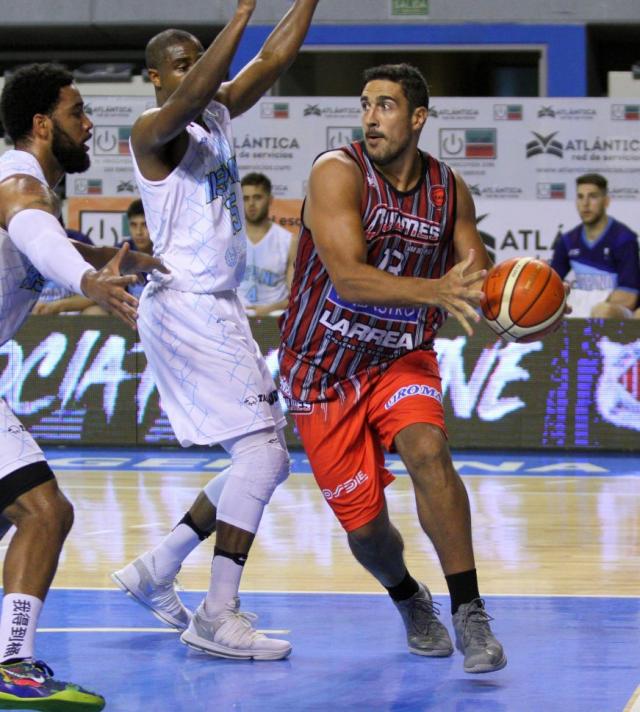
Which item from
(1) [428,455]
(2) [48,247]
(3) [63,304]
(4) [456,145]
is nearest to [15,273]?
(2) [48,247]

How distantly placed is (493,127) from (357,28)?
9.61ft

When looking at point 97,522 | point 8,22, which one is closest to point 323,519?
point 97,522

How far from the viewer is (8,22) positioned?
1606 cm

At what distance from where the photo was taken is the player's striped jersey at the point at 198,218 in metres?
4.87

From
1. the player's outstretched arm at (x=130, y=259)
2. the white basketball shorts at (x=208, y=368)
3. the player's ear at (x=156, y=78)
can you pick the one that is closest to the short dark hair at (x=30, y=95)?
the player's outstretched arm at (x=130, y=259)

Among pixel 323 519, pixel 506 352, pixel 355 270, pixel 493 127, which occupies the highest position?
pixel 493 127

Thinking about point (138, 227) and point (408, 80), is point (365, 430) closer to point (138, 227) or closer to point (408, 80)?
point (408, 80)

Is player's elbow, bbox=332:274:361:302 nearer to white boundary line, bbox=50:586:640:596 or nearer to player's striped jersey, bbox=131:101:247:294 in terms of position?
player's striped jersey, bbox=131:101:247:294

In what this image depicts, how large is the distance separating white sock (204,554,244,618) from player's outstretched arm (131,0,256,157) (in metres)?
1.44

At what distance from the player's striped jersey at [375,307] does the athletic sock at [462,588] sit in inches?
28.7

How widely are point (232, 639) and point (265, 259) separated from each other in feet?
22.1

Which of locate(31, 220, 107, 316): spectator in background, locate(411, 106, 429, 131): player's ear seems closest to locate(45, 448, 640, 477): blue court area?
locate(31, 220, 107, 316): spectator in background

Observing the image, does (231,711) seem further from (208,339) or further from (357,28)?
(357,28)

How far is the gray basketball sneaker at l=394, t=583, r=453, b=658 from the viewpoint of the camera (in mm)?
4801
